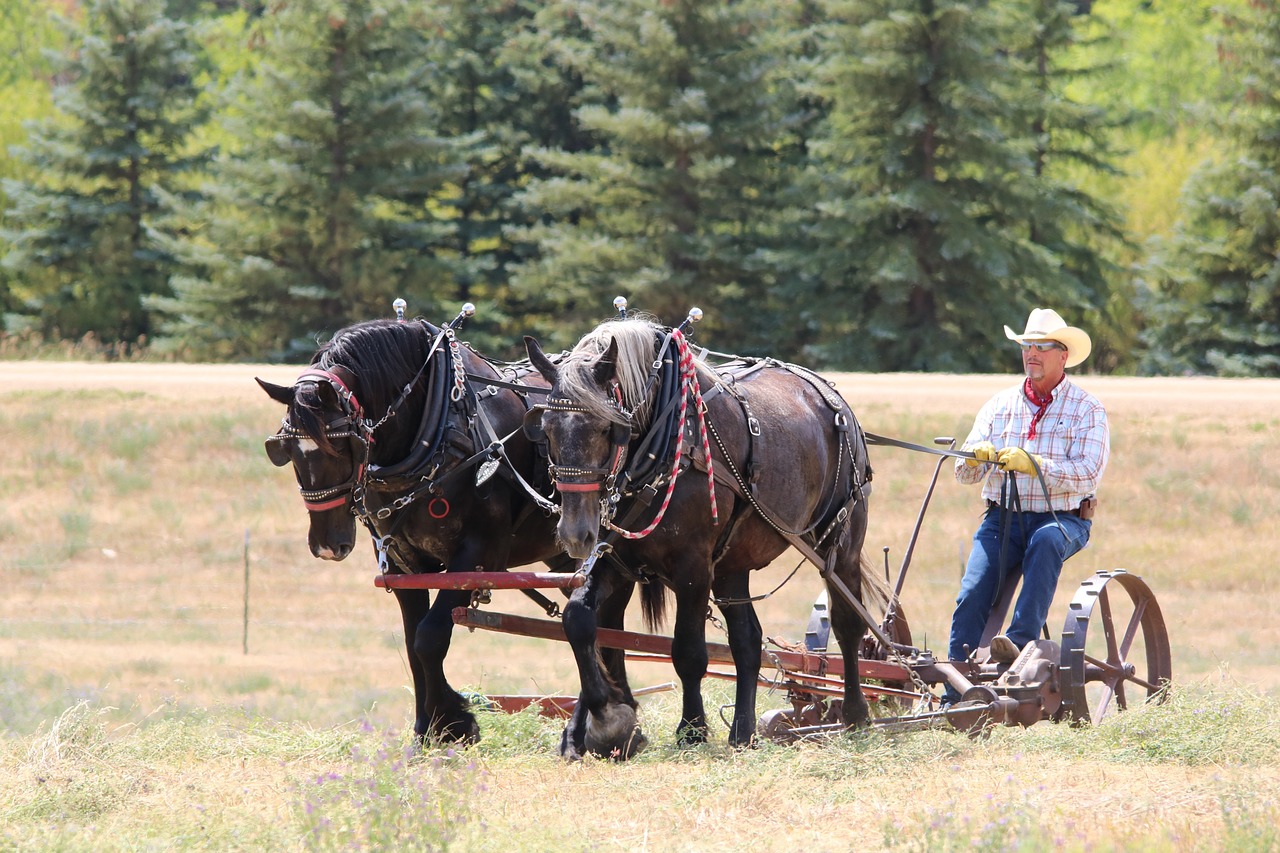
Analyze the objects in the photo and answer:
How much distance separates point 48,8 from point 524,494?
1906 inches

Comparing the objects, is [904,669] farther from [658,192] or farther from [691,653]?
[658,192]

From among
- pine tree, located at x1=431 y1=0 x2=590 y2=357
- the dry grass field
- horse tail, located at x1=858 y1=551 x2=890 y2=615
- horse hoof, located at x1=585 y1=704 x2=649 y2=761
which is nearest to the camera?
the dry grass field

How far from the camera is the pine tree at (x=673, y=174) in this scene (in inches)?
1220

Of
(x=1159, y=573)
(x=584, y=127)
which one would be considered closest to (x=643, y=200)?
(x=584, y=127)

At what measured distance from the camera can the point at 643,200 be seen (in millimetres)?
32156

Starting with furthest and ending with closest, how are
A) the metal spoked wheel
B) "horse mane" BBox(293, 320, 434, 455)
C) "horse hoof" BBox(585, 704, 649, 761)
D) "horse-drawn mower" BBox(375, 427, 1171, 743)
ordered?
the metal spoked wheel < "horse-drawn mower" BBox(375, 427, 1171, 743) < "horse mane" BBox(293, 320, 434, 455) < "horse hoof" BBox(585, 704, 649, 761)

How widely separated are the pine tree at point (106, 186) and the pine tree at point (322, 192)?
8.98 ft

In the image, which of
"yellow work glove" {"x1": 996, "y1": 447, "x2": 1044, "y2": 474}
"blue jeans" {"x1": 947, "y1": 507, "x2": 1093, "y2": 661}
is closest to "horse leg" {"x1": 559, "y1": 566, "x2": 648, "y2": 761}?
"blue jeans" {"x1": 947, "y1": 507, "x2": 1093, "y2": 661}

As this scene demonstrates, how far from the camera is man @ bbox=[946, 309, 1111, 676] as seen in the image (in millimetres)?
7387

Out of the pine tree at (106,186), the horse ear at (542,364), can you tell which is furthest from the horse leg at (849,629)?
the pine tree at (106,186)

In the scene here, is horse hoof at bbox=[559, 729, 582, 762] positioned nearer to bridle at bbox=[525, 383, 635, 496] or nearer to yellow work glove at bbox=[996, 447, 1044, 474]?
bridle at bbox=[525, 383, 635, 496]

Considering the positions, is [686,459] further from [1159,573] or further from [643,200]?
[643,200]

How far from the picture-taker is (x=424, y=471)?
21.6ft

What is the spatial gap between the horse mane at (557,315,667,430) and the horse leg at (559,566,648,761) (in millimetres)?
752
